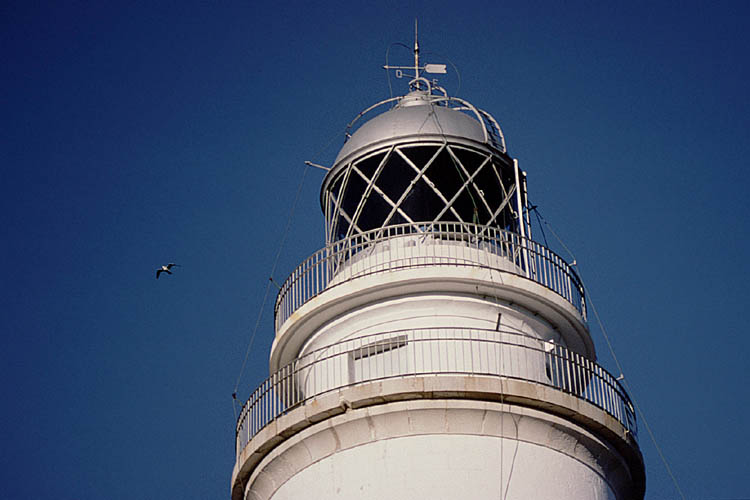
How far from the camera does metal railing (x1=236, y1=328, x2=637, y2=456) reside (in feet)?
67.3

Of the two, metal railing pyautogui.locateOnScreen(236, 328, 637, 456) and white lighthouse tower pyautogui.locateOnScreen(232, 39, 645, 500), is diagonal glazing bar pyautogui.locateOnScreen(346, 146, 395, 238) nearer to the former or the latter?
white lighthouse tower pyautogui.locateOnScreen(232, 39, 645, 500)

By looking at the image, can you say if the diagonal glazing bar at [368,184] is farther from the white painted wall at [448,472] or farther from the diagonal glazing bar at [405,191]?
the white painted wall at [448,472]

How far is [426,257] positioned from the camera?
844 inches

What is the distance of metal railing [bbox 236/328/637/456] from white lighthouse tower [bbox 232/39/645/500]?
0.09 ft

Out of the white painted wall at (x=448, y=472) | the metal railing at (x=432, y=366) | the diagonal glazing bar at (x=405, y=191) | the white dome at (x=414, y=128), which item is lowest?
the white painted wall at (x=448, y=472)

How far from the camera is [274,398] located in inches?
829

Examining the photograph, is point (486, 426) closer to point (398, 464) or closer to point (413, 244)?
point (398, 464)

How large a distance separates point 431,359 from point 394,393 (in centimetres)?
98

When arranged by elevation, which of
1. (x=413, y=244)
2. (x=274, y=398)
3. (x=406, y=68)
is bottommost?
(x=274, y=398)

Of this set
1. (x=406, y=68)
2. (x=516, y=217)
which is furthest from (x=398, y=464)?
(x=406, y=68)

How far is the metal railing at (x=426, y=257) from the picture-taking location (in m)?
21.6

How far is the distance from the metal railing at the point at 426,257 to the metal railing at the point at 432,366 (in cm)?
107

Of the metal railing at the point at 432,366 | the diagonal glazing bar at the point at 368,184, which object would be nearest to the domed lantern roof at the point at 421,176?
the diagonal glazing bar at the point at 368,184

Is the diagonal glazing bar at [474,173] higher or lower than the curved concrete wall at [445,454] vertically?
higher
